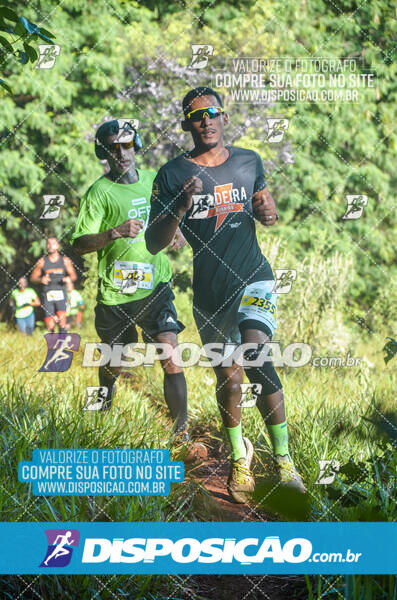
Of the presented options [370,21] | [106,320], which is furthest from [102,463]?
[370,21]

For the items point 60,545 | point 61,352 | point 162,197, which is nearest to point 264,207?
point 162,197

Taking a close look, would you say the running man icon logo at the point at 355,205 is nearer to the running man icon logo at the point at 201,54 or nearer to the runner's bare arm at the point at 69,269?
the running man icon logo at the point at 201,54

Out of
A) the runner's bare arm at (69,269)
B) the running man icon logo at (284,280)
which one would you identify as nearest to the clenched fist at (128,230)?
the runner's bare arm at (69,269)

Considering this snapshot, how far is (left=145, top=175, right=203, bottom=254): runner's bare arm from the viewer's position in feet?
10.4

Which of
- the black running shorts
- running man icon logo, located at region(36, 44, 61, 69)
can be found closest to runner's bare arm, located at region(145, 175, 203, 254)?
the black running shorts

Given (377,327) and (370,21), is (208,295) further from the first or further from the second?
(370,21)

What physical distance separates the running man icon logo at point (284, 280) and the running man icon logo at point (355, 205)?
1.36 feet

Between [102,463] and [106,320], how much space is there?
76cm

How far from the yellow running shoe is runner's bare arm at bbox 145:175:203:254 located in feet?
3.63

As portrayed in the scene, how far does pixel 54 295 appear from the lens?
360 cm

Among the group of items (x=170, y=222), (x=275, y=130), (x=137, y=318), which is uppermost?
(x=275, y=130)

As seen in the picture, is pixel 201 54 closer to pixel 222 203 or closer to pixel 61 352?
pixel 222 203

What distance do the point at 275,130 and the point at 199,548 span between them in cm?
206

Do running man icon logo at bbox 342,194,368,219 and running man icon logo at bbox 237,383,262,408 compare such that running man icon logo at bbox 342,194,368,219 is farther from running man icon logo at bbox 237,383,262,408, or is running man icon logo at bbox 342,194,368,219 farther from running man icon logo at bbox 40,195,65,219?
running man icon logo at bbox 40,195,65,219
